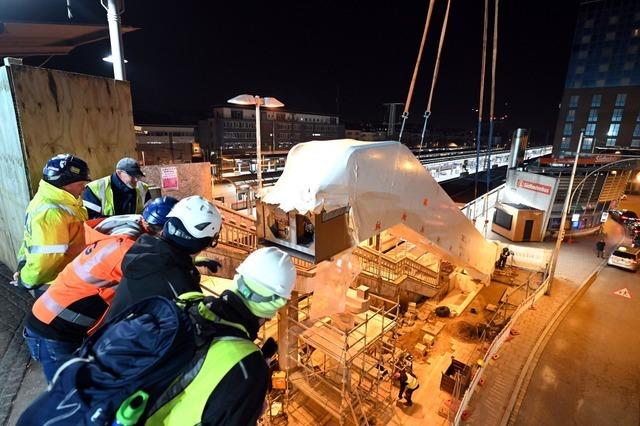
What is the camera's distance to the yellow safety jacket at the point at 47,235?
3.39 m

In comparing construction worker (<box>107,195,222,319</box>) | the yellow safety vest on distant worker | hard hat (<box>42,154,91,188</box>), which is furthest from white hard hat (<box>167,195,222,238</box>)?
the yellow safety vest on distant worker

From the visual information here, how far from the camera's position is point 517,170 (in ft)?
80.7

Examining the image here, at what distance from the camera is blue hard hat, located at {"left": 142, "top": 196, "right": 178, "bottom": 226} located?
329cm

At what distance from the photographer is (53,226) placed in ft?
11.3

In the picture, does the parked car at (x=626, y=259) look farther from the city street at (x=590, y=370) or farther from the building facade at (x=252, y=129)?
the building facade at (x=252, y=129)

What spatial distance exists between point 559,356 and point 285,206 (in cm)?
1183

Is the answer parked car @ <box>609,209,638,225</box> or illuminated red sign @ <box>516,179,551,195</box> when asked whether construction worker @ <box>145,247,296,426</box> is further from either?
parked car @ <box>609,209,638,225</box>

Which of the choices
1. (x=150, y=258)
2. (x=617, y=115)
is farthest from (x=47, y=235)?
(x=617, y=115)

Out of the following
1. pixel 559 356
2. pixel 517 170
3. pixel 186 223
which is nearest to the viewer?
pixel 186 223

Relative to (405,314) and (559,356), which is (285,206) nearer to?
(405,314)

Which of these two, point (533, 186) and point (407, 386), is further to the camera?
point (533, 186)

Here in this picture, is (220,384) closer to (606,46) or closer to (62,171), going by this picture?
(62,171)

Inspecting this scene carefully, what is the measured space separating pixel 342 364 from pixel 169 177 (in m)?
7.49

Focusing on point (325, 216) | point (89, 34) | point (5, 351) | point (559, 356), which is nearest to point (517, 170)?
point (559, 356)
